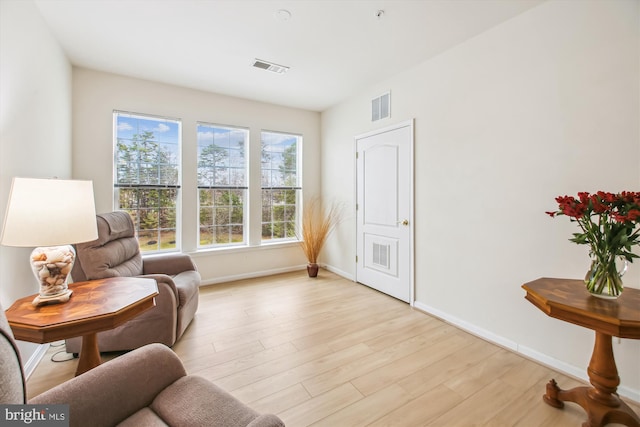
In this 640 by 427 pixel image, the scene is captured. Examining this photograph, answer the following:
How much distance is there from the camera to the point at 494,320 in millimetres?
2508

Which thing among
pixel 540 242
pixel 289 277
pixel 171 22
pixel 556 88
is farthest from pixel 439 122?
pixel 289 277

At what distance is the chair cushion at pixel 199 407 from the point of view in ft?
3.20

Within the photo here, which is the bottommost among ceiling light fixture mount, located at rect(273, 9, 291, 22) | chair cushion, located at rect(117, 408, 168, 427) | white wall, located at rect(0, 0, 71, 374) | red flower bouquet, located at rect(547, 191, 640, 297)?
chair cushion, located at rect(117, 408, 168, 427)

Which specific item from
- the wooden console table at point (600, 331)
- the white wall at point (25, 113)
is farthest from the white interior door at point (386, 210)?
the white wall at point (25, 113)

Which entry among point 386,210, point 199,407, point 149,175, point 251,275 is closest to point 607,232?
point 199,407

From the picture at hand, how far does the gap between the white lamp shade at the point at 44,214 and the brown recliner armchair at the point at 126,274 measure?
58 cm

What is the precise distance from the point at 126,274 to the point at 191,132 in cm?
217

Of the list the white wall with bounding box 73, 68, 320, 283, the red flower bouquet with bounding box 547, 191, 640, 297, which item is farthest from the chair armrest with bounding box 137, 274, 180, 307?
the red flower bouquet with bounding box 547, 191, 640, 297

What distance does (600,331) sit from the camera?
144 centimetres

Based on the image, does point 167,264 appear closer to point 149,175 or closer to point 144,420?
point 149,175

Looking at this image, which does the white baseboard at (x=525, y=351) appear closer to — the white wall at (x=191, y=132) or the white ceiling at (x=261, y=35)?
the white wall at (x=191, y=132)

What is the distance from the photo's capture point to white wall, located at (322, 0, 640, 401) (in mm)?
1882

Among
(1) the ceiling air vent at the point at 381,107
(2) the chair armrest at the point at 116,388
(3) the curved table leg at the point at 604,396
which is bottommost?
(3) the curved table leg at the point at 604,396

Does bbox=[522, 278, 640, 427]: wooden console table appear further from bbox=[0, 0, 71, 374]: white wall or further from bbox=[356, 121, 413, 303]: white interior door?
bbox=[0, 0, 71, 374]: white wall
